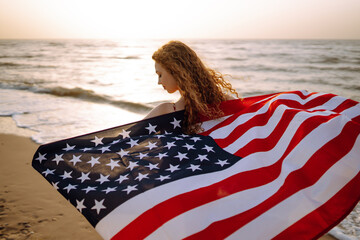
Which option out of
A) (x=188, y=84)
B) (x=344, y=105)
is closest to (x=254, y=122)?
(x=188, y=84)

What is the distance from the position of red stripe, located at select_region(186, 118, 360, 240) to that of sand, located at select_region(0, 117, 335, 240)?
1.26m

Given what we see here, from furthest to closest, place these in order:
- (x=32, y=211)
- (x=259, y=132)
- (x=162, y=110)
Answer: (x=32, y=211) → (x=162, y=110) → (x=259, y=132)

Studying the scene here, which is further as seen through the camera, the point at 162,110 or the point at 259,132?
the point at 162,110

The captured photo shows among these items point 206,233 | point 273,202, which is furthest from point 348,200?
point 206,233

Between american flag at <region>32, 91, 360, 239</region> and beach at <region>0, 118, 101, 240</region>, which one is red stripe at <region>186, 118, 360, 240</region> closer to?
american flag at <region>32, 91, 360, 239</region>

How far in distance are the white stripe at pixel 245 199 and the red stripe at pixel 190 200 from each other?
3 centimetres

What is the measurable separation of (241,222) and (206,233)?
227 millimetres

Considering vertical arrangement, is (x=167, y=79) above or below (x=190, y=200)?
above

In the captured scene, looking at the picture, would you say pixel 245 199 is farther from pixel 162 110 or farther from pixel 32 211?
pixel 32 211

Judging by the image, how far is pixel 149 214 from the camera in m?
1.70

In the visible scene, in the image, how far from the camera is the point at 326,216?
1.81m

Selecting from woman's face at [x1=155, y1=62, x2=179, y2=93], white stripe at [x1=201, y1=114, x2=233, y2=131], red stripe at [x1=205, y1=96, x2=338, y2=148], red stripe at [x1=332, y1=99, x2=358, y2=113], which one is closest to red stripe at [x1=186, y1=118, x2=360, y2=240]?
red stripe at [x1=332, y1=99, x2=358, y2=113]

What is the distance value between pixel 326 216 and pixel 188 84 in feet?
5.15

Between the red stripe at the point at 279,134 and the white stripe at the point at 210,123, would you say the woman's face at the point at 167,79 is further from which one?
the red stripe at the point at 279,134
